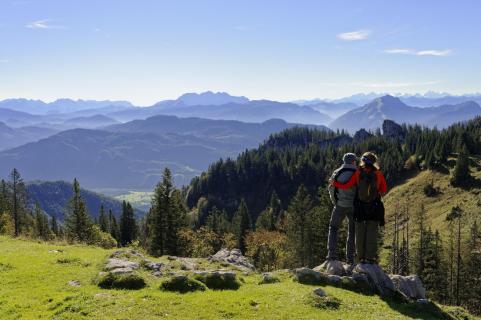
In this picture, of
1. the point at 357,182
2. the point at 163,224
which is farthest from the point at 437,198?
the point at 357,182

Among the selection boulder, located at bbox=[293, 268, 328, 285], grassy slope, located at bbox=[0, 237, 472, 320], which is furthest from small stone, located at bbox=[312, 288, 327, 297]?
boulder, located at bbox=[293, 268, 328, 285]

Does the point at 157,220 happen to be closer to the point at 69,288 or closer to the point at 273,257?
the point at 273,257

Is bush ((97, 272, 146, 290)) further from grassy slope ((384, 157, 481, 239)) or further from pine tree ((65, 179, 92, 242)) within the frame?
grassy slope ((384, 157, 481, 239))

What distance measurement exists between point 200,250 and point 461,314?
54.2m

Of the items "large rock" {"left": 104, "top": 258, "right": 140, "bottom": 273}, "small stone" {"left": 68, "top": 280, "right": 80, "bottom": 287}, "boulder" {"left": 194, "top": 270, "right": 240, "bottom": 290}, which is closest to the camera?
"boulder" {"left": 194, "top": 270, "right": 240, "bottom": 290}

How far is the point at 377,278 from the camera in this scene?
749 inches

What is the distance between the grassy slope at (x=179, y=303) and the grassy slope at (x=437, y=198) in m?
88.4

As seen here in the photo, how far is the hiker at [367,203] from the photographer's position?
18.8 metres

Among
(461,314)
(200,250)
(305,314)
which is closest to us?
(305,314)

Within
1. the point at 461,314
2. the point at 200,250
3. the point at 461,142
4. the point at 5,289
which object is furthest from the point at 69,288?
the point at 461,142

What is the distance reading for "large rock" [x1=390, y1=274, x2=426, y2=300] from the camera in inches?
751

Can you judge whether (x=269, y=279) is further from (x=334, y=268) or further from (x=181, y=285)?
(x=181, y=285)

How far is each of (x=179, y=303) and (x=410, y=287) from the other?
1086 cm

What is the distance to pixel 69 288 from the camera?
763 inches
